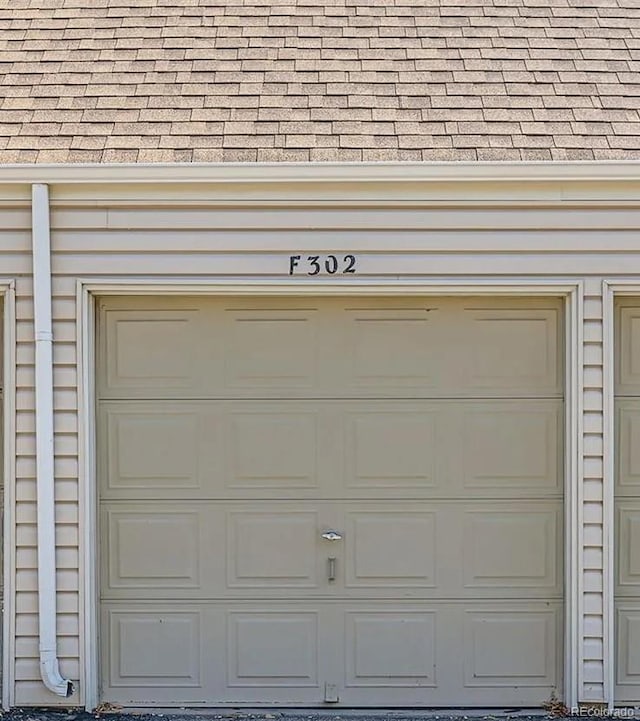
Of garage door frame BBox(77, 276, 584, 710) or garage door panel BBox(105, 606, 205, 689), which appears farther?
garage door panel BBox(105, 606, 205, 689)

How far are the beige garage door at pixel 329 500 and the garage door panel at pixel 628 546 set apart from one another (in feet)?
1.19

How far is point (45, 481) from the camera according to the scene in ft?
17.0

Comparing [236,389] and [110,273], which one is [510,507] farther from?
[110,273]

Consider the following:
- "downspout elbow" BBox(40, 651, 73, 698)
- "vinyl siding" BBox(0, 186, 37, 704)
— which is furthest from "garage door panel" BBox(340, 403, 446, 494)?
"downspout elbow" BBox(40, 651, 73, 698)

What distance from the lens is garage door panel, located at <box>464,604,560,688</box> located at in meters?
5.32

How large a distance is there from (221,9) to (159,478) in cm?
335

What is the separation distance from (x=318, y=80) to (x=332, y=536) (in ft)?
9.18

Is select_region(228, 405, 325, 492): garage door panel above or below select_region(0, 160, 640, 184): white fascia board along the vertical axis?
below

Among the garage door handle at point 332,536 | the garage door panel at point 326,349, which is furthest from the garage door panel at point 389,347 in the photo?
the garage door handle at point 332,536

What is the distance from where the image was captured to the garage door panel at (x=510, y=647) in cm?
532

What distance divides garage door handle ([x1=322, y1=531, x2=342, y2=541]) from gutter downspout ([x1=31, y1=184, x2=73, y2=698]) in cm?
153

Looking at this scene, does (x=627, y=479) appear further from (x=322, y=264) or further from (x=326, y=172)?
(x=326, y=172)

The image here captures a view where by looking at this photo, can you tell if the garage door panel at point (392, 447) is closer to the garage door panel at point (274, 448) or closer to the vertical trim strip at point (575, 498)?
the garage door panel at point (274, 448)

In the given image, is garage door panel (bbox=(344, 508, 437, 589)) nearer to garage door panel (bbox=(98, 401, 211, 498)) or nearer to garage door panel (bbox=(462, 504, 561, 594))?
garage door panel (bbox=(462, 504, 561, 594))
